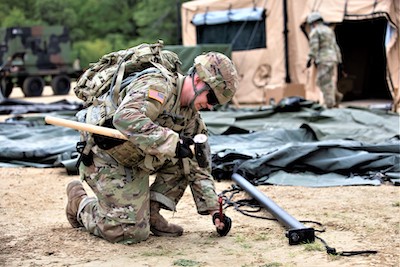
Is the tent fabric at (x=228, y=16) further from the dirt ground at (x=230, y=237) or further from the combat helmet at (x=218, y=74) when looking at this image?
the combat helmet at (x=218, y=74)

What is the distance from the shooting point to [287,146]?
20.0 feet

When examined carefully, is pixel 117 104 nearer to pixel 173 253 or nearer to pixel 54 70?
pixel 173 253

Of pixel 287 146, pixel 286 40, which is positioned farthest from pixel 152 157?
pixel 286 40

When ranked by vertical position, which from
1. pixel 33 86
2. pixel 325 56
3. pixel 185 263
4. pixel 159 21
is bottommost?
pixel 33 86

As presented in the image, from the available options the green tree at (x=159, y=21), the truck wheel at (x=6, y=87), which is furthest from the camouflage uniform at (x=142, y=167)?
the green tree at (x=159, y=21)

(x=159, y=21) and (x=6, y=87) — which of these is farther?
(x=159, y=21)

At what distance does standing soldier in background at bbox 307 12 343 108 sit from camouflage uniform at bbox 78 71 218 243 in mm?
7323

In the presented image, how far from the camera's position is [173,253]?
3660mm

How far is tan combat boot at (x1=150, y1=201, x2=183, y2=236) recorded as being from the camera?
4051 millimetres

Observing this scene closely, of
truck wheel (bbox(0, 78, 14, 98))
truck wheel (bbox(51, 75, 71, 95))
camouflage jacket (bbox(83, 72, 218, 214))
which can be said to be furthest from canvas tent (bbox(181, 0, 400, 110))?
camouflage jacket (bbox(83, 72, 218, 214))

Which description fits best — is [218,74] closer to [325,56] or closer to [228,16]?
[325,56]

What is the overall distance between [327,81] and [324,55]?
16.3 inches

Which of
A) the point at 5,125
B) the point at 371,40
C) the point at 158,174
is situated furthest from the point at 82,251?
the point at 371,40

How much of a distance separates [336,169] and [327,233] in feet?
6.20
